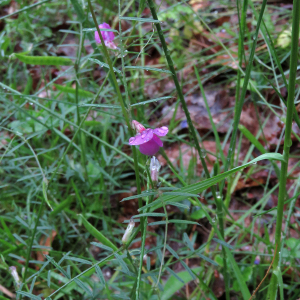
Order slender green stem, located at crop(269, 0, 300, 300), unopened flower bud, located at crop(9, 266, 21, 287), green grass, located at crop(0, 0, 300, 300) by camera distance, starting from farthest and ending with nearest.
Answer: unopened flower bud, located at crop(9, 266, 21, 287), green grass, located at crop(0, 0, 300, 300), slender green stem, located at crop(269, 0, 300, 300)

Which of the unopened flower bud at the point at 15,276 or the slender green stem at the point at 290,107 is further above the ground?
the slender green stem at the point at 290,107

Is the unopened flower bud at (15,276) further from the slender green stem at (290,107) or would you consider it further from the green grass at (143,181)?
the slender green stem at (290,107)

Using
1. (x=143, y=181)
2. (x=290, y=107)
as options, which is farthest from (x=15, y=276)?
(x=290, y=107)

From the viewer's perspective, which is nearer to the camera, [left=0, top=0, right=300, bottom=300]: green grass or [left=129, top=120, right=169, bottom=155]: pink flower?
[left=129, top=120, right=169, bottom=155]: pink flower

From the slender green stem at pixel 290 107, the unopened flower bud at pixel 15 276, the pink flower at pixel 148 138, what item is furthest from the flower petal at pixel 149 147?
the unopened flower bud at pixel 15 276

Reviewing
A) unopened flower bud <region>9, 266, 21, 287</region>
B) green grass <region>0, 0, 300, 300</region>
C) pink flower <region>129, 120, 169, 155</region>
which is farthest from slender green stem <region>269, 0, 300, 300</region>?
unopened flower bud <region>9, 266, 21, 287</region>

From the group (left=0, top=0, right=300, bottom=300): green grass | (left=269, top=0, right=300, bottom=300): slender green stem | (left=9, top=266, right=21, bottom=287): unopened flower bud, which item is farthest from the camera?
(left=9, top=266, right=21, bottom=287): unopened flower bud

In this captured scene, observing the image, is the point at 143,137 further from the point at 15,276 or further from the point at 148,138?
the point at 15,276

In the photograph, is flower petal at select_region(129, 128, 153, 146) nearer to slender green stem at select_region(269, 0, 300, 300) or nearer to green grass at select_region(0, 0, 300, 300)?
green grass at select_region(0, 0, 300, 300)

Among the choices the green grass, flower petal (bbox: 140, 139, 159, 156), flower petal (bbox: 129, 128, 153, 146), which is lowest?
the green grass
